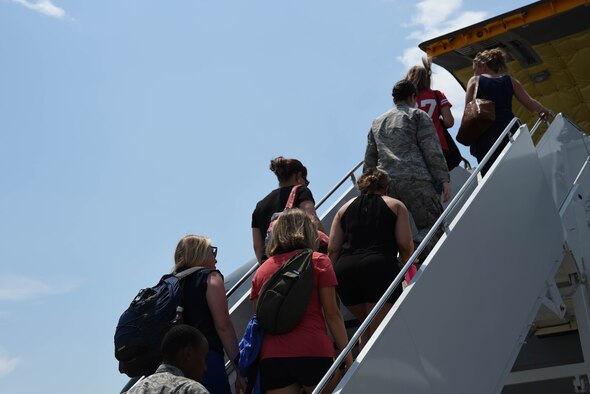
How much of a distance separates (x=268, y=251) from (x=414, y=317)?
851 millimetres

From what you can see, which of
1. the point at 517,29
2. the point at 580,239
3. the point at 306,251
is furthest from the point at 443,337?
the point at 517,29

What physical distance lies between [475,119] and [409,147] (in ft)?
2.86

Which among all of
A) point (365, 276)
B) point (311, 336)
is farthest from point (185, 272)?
point (365, 276)

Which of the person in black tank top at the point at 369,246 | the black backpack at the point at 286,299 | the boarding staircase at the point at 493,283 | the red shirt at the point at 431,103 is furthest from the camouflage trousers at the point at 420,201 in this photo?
the black backpack at the point at 286,299

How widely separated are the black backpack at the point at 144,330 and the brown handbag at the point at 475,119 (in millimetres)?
2963

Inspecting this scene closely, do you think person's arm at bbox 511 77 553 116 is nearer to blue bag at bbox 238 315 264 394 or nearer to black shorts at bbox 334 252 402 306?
black shorts at bbox 334 252 402 306

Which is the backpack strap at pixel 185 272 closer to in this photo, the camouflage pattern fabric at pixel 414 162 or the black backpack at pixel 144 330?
the black backpack at pixel 144 330

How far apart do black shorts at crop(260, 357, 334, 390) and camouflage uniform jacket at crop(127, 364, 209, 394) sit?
0.66 m

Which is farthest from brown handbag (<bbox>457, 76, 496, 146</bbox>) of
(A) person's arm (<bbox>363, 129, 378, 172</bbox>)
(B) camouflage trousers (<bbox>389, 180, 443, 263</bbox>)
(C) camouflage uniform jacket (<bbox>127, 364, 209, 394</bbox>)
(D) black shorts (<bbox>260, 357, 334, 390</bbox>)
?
(C) camouflage uniform jacket (<bbox>127, 364, 209, 394</bbox>)

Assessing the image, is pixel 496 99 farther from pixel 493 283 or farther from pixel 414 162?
pixel 493 283

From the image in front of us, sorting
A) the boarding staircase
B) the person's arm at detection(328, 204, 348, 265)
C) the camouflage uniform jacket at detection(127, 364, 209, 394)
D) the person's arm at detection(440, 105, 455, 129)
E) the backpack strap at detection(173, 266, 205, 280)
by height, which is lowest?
the boarding staircase

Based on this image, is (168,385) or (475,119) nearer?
(168,385)

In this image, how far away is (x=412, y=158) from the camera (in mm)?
5891

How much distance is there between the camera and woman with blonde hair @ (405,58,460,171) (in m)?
6.75
